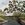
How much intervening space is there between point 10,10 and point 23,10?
0.19m

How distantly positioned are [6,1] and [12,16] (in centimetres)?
35

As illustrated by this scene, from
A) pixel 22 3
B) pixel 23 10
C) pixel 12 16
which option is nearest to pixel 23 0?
pixel 22 3

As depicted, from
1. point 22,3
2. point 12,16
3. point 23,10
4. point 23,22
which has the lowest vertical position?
point 23,22

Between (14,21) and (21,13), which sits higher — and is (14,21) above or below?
below

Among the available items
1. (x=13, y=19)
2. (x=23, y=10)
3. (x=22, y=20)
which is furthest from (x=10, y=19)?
(x=23, y=10)

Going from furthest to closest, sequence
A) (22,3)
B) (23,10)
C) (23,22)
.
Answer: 1. (22,3)
2. (23,10)
3. (23,22)

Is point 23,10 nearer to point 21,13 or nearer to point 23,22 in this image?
point 21,13

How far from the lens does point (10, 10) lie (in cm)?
91

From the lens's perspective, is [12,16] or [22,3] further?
[22,3]

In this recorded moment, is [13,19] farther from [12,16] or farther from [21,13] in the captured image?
[21,13]

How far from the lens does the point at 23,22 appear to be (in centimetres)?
71

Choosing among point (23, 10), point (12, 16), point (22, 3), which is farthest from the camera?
point (22, 3)

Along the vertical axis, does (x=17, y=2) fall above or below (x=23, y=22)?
above

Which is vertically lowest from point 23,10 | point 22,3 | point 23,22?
point 23,22
